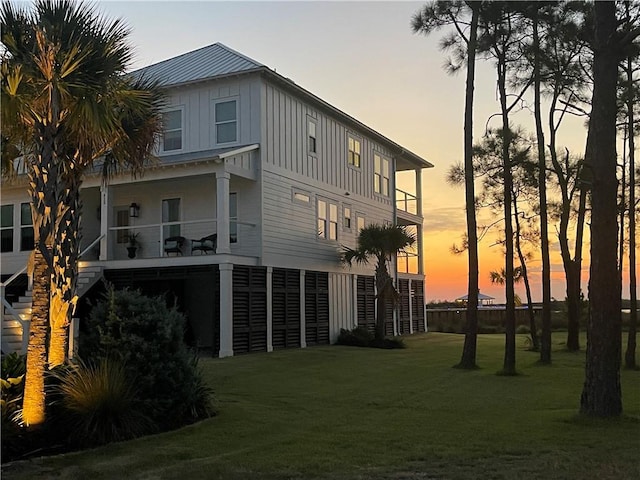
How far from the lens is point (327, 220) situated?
24.5 metres

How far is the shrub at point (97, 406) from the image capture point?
26.5ft

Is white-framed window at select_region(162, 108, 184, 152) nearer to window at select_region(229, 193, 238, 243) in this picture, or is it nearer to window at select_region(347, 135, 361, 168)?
window at select_region(229, 193, 238, 243)

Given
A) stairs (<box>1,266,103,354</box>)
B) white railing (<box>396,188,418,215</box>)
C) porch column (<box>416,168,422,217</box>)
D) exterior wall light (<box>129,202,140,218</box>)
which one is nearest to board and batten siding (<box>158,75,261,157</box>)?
exterior wall light (<box>129,202,140,218</box>)

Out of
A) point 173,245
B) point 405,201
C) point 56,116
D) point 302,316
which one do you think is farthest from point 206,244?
point 405,201

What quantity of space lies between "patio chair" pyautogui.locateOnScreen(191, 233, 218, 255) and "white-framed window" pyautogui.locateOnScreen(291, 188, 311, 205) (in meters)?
3.22

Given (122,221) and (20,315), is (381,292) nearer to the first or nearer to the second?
(122,221)

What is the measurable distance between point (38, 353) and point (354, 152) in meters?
19.7

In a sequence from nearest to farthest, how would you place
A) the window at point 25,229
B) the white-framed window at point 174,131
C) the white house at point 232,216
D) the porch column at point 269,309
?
the white house at point 232,216 → the porch column at point 269,309 → the white-framed window at point 174,131 → the window at point 25,229

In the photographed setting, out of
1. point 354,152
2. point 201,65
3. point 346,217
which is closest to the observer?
point 201,65

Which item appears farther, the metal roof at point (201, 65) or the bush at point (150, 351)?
the metal roof at point (201, 65)

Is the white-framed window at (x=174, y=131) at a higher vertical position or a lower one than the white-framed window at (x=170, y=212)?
higher

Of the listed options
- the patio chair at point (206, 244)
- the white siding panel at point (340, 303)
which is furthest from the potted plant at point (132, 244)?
the white siding panel at point (340, 303)

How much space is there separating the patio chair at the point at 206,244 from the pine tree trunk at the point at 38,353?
10662mm

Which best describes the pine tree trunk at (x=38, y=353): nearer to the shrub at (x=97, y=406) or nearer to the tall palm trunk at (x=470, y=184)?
the shrub at (x=97, y=406)
